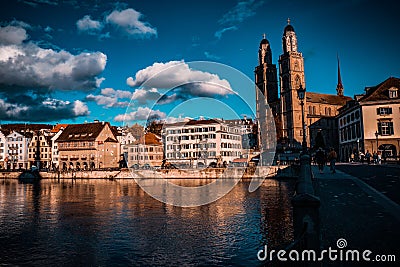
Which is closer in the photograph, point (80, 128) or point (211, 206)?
point (211, 206)

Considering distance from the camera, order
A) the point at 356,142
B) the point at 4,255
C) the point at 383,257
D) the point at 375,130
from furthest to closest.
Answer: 1. the point at 356,142
2. the point at 375,130
3. the point at 4,255
4. the point at 383,257

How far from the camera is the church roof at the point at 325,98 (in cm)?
10312

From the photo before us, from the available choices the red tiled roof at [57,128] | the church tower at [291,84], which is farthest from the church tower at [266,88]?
the red tiled roof at [57,128]

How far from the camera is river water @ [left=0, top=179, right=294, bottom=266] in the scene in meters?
13.3

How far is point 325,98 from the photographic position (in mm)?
108125

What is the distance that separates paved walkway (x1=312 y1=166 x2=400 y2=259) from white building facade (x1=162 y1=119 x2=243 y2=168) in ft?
114

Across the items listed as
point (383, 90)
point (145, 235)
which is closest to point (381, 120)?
point (383, 90)

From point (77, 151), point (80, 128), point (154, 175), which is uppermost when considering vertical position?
point (80, 128)

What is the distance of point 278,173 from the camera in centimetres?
6141

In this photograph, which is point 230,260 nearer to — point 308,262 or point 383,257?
point 383,257

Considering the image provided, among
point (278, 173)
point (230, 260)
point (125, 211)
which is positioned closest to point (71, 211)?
point (125, 211)

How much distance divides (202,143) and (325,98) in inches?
2422

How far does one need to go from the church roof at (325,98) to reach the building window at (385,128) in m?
47.1

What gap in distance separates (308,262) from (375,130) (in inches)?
2217
